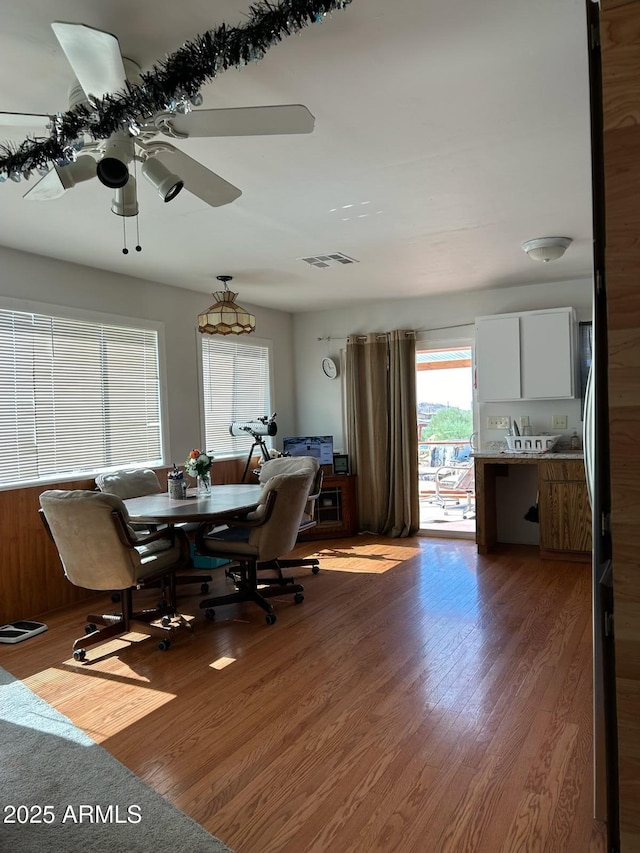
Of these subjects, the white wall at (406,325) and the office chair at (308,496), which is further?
the white wall at (406,325)

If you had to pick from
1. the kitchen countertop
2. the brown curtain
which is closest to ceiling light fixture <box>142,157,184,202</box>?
the kitchen countertop

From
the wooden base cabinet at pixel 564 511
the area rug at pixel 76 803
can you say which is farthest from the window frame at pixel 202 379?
the area rug at pixel 76 803

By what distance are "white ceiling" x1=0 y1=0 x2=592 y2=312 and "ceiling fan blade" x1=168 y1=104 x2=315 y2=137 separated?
0.82 feet

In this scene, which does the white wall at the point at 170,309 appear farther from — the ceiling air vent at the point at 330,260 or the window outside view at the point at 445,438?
the window outside view at the point at 445,438

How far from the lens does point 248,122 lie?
2.01 metres

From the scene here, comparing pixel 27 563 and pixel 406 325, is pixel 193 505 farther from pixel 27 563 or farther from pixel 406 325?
pixel 406 325

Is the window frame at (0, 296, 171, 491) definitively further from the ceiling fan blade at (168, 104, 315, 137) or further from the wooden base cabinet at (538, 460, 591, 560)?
the wooden base cabinet at (538, 460, 591, 560)

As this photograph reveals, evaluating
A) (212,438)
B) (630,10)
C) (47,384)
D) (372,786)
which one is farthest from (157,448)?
(630,10)

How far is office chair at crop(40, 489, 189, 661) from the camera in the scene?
11.1 ft

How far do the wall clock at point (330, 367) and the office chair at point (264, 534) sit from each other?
3.16 metres

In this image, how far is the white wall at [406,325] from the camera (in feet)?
19.6

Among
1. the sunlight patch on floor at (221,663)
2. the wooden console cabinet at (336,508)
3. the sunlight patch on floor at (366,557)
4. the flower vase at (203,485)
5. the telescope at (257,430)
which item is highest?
the telescope at (257,430)

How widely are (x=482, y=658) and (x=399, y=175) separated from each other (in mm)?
2645

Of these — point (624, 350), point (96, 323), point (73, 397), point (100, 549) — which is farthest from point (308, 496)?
point (624, 350)
